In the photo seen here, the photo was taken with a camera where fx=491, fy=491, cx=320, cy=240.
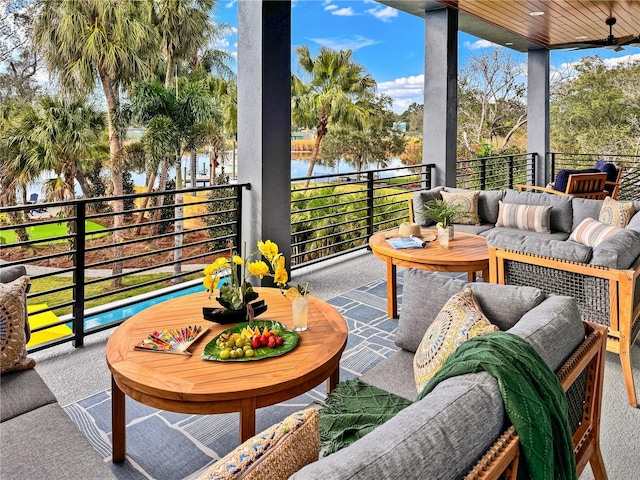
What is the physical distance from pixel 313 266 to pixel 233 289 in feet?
Result: 8.87

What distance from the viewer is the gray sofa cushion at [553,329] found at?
1.27 metres

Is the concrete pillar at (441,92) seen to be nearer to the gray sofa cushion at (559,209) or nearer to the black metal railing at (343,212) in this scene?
the black metal railing at (343,212)

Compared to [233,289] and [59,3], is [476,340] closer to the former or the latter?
[233,289]

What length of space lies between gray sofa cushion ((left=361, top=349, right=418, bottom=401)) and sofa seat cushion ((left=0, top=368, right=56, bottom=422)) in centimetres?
108

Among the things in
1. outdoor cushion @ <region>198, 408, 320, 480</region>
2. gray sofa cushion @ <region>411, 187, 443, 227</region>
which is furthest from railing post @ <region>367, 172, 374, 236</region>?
outdoor cushion @ <region>198, 408, 320, 480</region>

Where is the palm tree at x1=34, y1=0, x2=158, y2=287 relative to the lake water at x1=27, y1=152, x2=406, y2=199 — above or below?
above

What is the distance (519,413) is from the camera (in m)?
0.96

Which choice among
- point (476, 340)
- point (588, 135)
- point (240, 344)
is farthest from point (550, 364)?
point (588, 135)

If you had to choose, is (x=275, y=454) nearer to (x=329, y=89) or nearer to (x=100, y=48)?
(x=100, y=48)

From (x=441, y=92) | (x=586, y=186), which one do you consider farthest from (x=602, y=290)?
(x=441, y=92)

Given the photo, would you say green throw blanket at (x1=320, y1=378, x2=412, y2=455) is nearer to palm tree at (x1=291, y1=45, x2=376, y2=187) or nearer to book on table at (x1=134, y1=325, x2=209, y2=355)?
book on table at (x1=134, y1=325, x2=209, y2=355)

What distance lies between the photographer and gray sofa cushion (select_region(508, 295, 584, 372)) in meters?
1.27

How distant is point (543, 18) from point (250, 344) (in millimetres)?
6012

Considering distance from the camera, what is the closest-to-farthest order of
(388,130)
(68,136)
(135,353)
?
(135,353)
(68,136)
(388,130)
